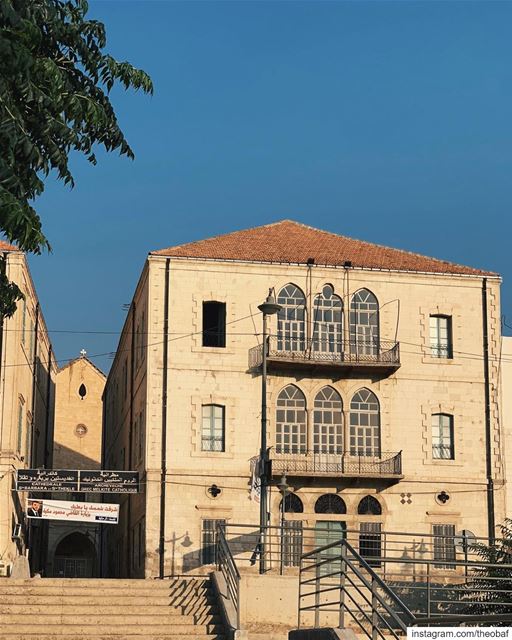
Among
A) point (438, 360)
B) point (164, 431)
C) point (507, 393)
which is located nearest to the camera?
point (164, 431)

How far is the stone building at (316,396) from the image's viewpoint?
39625mm

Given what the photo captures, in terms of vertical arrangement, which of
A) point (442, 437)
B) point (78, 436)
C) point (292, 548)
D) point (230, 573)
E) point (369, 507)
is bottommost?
point (292, 548)

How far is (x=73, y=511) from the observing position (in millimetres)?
38000

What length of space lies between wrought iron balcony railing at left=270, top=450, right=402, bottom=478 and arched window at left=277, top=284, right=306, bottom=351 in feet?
12.4

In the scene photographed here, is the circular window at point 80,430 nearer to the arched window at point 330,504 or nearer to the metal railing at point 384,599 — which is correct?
the arched window at point 330,504

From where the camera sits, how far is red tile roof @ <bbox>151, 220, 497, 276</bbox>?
137 feet

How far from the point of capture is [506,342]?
43.5 m

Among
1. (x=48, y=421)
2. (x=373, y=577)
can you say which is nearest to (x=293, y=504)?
(x=48, y=421)

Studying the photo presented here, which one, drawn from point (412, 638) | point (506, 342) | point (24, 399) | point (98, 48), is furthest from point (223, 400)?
point (412, 638)

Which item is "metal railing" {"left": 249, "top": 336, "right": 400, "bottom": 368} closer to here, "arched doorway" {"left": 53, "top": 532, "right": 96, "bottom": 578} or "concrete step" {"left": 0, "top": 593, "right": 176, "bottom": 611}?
"concrete step" {"left": 0, "top": 593, "right": 176, "bottom": 611}

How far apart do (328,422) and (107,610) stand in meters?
19.8

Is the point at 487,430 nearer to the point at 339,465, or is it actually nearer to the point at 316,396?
the point at 339,465

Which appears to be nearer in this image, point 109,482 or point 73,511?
point 73,511

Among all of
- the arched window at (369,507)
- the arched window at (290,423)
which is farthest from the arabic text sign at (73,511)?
the arched window at (369,507)
